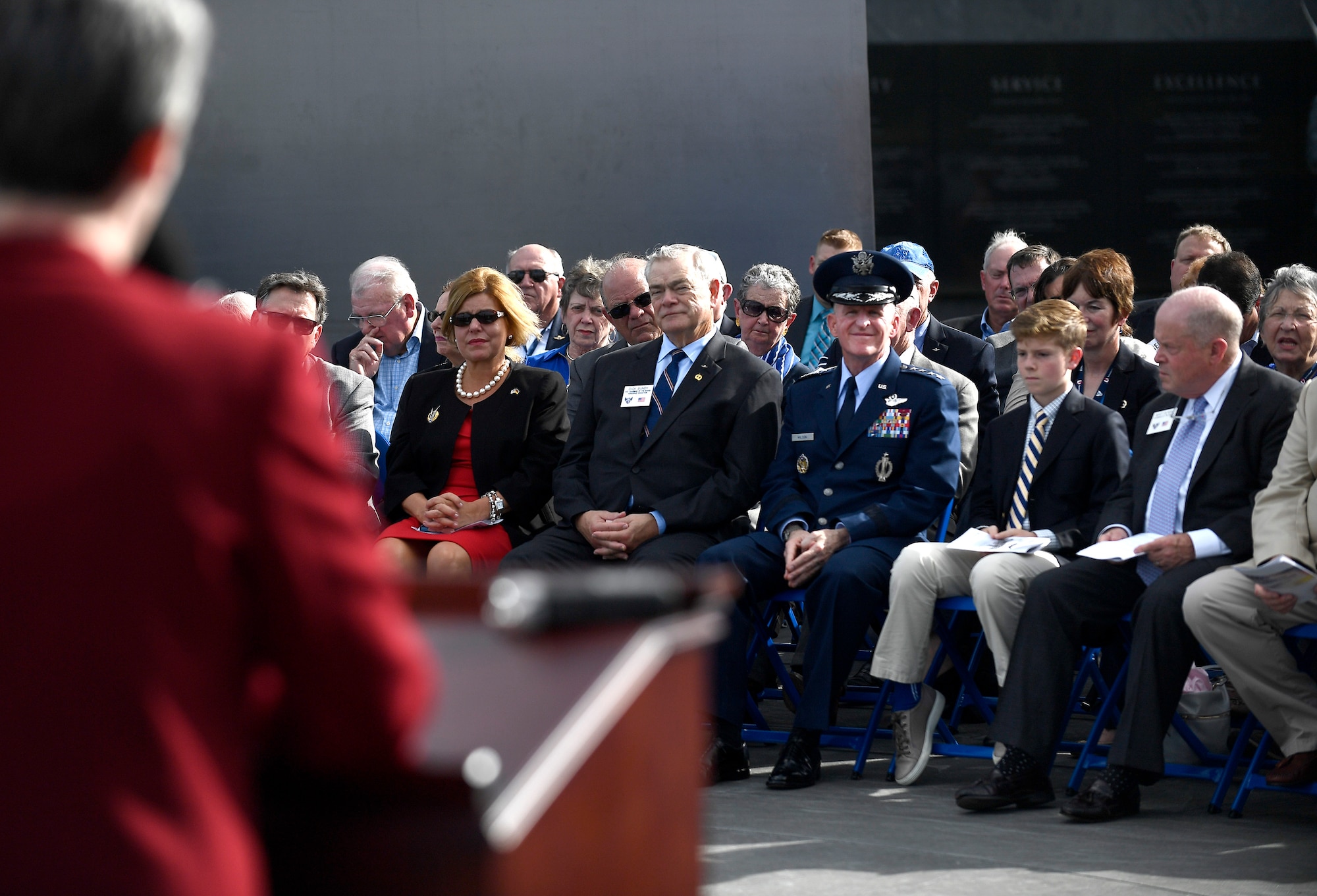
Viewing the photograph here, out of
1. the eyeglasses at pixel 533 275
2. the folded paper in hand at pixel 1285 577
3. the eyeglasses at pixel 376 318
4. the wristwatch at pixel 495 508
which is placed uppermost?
the eyeglasses at pixel 533 275

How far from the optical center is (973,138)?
9719 mm

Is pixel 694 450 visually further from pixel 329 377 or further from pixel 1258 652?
pixel 1258 652

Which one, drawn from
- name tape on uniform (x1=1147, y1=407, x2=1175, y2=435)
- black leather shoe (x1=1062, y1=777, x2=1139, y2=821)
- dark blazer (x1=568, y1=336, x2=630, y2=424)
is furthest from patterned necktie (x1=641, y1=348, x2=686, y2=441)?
black leather shoe (x1=1062, y1=777, x2=1139, y2=821)

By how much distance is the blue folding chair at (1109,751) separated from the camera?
183 inches

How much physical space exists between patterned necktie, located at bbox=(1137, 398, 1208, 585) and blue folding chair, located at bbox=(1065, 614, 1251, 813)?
19cm

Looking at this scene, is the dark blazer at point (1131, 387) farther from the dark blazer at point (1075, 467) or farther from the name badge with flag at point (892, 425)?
the name badge with flag at point (892, 425)

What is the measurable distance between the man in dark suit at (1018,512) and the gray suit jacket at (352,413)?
2.40m

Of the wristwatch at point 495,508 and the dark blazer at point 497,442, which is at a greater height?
the dark blazer at point 497,442

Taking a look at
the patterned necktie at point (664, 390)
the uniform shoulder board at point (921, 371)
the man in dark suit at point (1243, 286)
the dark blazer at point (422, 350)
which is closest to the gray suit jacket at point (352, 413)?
the dark blazer at point (422, 350)

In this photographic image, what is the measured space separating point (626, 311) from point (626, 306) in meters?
0.02

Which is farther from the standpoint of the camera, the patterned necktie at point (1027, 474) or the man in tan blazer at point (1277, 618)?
the patterned necktie at point (1027, 474)

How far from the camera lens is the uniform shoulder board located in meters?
5.41

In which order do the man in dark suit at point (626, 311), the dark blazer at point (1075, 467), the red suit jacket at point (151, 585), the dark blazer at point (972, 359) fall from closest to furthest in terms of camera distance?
the red suit jacket at point (151, 585)
the dark blazer at point (1075, 467)
the dark blazer at point (972, 359)
the man in dark suit at point (626, 311)

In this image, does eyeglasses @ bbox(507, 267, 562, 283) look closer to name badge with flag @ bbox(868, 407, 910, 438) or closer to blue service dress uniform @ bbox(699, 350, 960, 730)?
blue service dress uniform @ bbox(699, 350, 960, 730)
